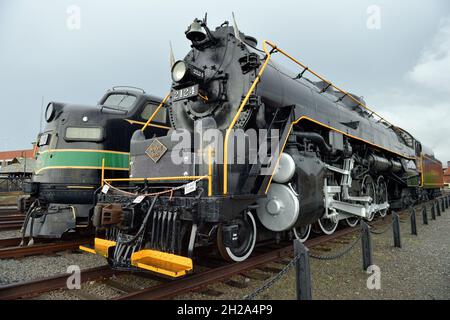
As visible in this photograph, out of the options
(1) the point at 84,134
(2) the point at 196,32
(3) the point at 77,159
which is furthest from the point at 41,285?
(2) the point at 196,32

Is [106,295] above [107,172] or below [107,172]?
below

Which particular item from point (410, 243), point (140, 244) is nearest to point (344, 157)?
point (410, 243)

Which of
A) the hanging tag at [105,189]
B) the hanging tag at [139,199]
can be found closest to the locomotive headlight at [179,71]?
the hanging tag at [139,199]

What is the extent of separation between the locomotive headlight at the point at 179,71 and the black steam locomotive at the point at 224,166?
0.02 m

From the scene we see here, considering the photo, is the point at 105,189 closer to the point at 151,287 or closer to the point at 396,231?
the point at 151,287

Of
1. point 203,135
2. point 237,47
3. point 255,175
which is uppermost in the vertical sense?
point 237,47

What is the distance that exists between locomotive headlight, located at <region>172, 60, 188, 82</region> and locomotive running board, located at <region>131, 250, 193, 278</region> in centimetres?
246

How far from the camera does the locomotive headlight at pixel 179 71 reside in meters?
4.51

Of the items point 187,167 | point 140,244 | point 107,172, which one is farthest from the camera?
point 107,172

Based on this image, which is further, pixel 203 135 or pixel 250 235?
pixel 250 235
